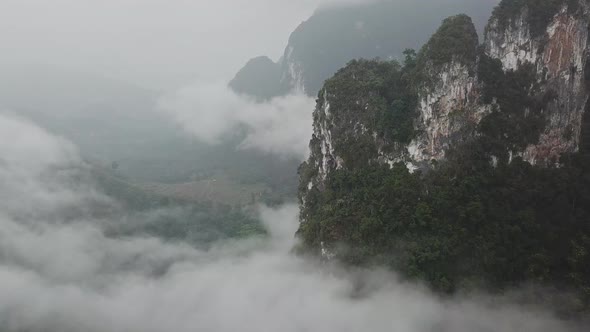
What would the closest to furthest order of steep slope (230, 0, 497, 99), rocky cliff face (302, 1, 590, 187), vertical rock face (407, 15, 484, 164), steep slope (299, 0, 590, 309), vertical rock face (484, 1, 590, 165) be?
1. steep slope (299, 0, 590, 309)
2. vertical rock face (484, 1, 590, 165)
3. rocky cliff face (302, 1, 590, 187)
4. vertical rock face (407, 15, 484, 164)
5. steep slope (230, 0, 497, 99)

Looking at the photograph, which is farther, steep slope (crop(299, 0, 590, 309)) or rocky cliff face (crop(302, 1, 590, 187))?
rocky cliff face (crop(302, 1, 590, 187))

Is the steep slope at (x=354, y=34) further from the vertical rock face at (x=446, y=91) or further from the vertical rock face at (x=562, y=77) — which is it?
the vertical rock face at (x=562, y=77)

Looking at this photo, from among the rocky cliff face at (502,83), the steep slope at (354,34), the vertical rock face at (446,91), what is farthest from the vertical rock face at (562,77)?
the steep slope at (354,34)

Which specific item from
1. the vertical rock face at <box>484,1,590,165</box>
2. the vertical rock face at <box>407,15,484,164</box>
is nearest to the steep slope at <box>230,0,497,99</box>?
the vertical rock face at <box>407,15,484,164</box>

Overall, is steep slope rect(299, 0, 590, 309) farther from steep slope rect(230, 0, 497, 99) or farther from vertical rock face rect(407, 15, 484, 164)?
steep slope rect(230, 0, 497, 99)

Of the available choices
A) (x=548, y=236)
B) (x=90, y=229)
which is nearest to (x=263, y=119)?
(x=90, y=229)
